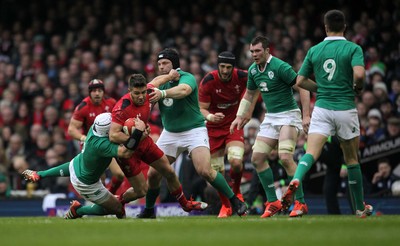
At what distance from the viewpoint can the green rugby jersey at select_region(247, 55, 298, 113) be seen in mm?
13633

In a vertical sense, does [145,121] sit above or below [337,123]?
above

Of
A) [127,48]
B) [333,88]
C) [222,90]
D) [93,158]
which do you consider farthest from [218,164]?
[127,48]

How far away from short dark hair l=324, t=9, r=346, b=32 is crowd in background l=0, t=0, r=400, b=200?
5.30 m

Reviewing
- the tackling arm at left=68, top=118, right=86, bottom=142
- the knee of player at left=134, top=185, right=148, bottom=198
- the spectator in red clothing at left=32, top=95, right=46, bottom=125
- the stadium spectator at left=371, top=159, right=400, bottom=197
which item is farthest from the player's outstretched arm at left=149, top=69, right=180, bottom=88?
the spectator in red clothing at left=32, top=95, right=46, bottom=125

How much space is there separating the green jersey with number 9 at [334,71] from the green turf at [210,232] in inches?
56.5

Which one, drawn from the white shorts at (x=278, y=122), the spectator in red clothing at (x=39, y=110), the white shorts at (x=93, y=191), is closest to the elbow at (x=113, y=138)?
the white shorts at (x=93, y=191)

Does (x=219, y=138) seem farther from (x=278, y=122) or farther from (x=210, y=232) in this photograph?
(x=210, y=232)

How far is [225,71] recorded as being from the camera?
48.8ft

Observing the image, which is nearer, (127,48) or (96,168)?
(96,168)

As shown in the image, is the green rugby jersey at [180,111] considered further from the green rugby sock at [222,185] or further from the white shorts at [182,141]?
the green rugby sock at [222,185]

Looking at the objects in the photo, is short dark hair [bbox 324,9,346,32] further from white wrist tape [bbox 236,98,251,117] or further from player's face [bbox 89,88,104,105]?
player's face [bbox 89,88,104,105]

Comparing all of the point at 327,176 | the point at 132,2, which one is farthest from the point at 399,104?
the point at 132,2

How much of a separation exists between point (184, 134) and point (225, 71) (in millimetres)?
1335

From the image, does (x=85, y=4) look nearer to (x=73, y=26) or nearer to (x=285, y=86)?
(x=73, y=26)
